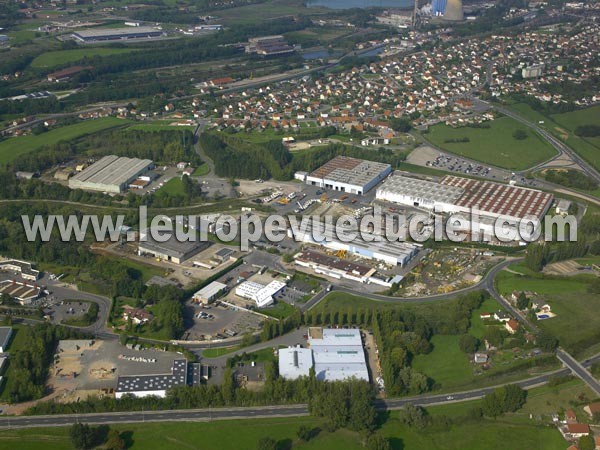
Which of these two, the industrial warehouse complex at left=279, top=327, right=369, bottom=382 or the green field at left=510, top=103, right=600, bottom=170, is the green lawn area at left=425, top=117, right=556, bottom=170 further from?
the industrial warehouse complex at left=279, top=327, right=369, bottom=382

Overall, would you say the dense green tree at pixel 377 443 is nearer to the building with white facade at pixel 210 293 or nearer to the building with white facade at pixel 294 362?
the building with white facade at pixel 294 362

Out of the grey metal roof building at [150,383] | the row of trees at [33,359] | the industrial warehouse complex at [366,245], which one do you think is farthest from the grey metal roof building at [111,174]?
the grey metal roof building at [150,383]

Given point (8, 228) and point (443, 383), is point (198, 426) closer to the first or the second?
point (443, 383)

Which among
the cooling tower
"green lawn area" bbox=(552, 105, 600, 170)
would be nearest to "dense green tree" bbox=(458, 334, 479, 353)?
"green lawn area" bbox=(552, 105, 600, 170)

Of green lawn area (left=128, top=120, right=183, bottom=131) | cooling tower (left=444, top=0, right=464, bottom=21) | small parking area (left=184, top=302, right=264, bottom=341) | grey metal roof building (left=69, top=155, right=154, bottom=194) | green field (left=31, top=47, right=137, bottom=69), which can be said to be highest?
cooling tower (left=444, top=0, right=464, bottom=21)

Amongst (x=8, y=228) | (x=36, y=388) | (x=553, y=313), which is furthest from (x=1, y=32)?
(x=553, y=313)

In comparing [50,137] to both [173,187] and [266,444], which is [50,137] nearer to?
[173,187]

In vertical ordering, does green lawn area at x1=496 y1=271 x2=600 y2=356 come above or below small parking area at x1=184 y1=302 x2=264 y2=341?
above

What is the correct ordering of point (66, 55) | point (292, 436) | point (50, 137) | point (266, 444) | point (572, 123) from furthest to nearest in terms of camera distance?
point (66, 55) < point (572, 123) < point (50, 137) < point (292, 436) < point (266, 444)

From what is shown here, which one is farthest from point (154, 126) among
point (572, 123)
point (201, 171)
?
point (572, 123)
